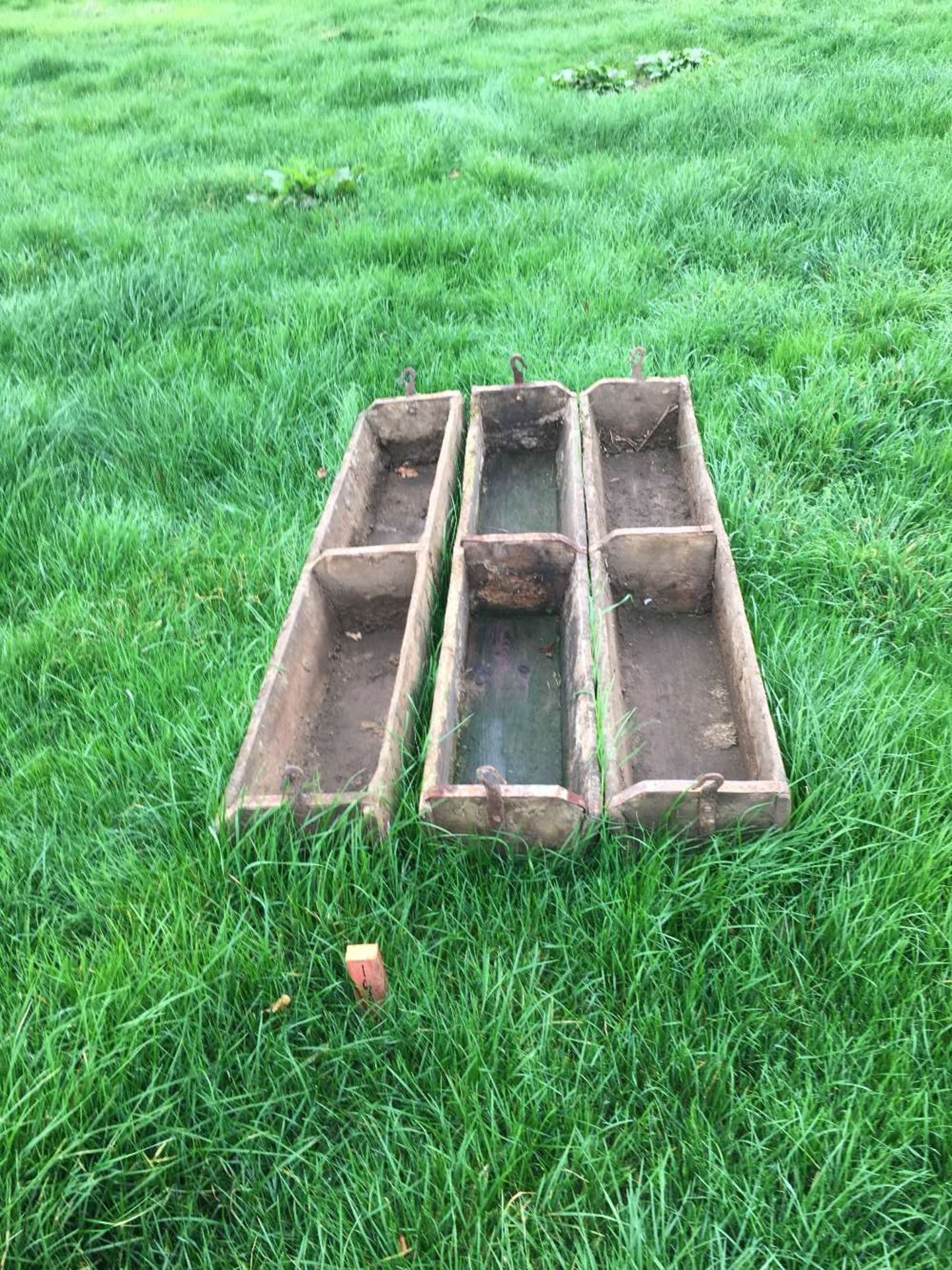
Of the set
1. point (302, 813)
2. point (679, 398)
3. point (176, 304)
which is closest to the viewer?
point (302, 813)

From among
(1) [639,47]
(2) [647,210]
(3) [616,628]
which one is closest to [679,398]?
(3) [616,628]

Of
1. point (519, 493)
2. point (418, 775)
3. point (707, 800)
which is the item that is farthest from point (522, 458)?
point (707, 800)

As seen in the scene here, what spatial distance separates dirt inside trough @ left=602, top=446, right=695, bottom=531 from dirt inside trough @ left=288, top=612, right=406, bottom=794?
2.97 ft

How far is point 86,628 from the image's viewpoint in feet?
8.16

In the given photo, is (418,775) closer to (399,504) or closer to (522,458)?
(399,504)

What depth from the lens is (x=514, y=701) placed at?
2.40 m

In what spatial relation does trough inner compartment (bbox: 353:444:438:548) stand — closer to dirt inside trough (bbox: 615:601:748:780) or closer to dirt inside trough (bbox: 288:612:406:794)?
dirt inside trough (bbox: 288:612:406:794)

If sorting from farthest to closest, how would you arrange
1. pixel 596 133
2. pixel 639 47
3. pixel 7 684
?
pixel 639 47
pixel 596 133
pixel 7 684

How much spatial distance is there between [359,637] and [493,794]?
42.3 inches

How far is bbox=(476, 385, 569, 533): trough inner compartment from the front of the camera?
9.96ft

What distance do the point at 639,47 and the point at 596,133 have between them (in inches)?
97.8

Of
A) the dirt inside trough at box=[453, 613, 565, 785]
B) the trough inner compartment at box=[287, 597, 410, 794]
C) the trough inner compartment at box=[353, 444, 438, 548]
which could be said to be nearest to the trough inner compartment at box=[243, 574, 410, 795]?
the trough inner compartment at box=[287, 597, 410, 794]

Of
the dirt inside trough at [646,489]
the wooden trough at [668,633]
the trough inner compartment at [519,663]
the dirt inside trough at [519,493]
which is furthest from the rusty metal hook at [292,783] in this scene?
the dirt inside trough at [646,489]

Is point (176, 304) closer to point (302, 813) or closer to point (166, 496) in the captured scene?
point (166, 496)
